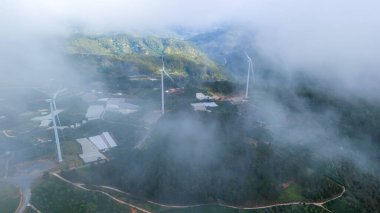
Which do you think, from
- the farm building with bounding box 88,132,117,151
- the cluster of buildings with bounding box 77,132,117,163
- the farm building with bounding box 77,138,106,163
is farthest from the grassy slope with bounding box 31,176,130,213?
the farm building with bounding box 88,132,117,151

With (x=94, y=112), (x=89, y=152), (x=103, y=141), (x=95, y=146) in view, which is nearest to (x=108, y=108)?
(x=94, y=112)

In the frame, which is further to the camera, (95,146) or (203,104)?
(203,104)

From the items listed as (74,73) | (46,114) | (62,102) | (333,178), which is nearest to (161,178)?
(333,178)

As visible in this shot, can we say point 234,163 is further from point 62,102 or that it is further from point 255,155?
point 62,102

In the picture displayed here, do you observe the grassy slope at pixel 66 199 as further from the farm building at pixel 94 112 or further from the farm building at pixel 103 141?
the farm building at pixel 94 112

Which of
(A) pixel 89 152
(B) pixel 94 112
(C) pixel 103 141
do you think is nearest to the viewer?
(A) pixel 89 152

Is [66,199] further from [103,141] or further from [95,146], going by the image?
[103,141]

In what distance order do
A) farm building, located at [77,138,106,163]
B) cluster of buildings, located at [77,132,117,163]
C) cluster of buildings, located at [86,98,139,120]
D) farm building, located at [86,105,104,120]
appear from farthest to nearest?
cluster of buildings, located at [86,98,139,120]
farm building, located at [86,105,104,120]
cluster of buildings, located at [77,132,117,163]
farm building, located at [77,138,106,163]

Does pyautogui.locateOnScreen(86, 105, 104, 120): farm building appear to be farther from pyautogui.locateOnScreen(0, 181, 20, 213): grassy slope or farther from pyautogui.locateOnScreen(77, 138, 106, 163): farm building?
pyautogui.locateOnScreen(0, 181, 20, 213): grassy slope
